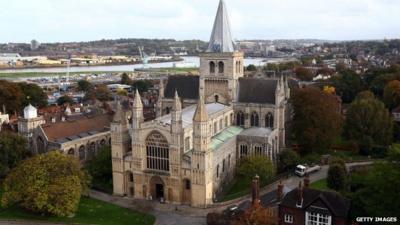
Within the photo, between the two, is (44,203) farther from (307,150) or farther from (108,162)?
(307,150)

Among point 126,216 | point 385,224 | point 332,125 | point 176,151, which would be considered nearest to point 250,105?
point 332,125

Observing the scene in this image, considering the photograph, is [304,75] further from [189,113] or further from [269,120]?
[189,113]

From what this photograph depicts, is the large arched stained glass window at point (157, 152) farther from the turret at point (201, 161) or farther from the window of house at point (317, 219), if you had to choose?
the window of house at point (317, 219)

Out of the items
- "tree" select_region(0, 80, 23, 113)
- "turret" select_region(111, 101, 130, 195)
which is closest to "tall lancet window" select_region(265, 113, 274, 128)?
"turret" select_region(111, 101, 130, 195)

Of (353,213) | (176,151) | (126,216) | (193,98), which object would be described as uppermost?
(193,98)

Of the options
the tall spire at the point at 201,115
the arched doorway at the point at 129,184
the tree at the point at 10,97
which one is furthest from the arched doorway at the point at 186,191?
the tree at the point at 10,97
